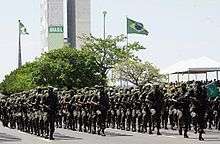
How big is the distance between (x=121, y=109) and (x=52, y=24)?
96.0 metres

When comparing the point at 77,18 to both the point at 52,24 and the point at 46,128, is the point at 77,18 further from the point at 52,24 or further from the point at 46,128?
the point at 46,128

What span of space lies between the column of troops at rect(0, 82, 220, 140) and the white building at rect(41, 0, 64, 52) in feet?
275

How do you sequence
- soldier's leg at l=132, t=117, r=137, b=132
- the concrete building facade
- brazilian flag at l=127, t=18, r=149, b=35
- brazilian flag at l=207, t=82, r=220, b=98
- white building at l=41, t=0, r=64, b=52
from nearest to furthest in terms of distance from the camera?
1. soldier's leg at l=132, t=117, r=137, b=132
2. brazilian flag at l=207, t=82, r=220, b=98
3. brazilian flag at l=127, t=18, r=149, b=35
4. white building at l=41, t=0, r=64, b=52
5. the concrete building facade

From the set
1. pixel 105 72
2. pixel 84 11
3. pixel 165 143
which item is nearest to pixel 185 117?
pixel 165 143

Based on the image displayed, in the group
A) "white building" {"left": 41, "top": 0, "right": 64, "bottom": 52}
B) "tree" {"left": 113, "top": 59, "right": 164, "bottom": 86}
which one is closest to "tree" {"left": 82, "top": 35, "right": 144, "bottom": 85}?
"tree" {"left": 113, "top": 59, "right": 164, "bottom": 86}

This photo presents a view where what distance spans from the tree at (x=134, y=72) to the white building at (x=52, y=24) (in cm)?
3692

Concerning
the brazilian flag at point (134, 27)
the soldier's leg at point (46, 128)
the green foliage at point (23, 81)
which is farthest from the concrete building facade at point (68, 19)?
the soldier's leg at point (46, 128)

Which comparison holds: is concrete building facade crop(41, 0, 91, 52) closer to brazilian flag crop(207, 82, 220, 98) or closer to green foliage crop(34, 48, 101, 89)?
green foliage crop(34, 48, 101, 89)

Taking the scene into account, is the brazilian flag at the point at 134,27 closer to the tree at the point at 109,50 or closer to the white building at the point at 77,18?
the tree at the point at 109,50

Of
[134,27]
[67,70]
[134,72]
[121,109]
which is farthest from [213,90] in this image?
[134,72]

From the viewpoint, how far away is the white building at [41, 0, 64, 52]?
389 feet

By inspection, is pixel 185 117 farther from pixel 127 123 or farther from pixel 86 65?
pixel 86 65

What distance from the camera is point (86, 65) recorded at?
234ft

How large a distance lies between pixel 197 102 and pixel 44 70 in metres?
51.0
